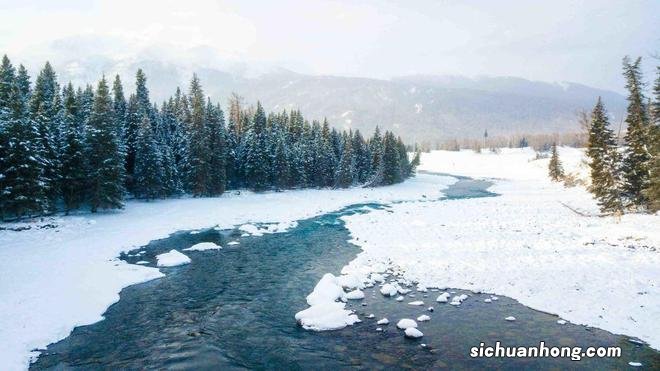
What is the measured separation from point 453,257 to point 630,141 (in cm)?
2700

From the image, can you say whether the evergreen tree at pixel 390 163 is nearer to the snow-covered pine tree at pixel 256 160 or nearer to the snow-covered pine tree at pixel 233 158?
the snow-covered pine tree at pixel 256 160

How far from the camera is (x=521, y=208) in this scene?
53156 millimetres

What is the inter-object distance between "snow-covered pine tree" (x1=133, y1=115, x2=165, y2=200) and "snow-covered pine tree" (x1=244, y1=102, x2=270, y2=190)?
835 inches

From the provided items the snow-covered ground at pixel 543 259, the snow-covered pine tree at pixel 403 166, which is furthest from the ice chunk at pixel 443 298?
the snow-covered pine tree at pixel 403 166

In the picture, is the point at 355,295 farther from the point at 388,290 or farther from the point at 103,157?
the point at 103,157

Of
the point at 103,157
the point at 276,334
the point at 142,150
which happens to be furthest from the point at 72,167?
the point at 276,334

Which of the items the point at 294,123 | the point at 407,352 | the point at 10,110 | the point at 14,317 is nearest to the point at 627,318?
the point at 407,352

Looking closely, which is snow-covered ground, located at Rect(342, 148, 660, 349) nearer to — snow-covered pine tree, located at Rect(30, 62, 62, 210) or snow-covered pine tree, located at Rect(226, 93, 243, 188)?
snow-covered pine tree, located at Rect(30, 62, 62, 210)

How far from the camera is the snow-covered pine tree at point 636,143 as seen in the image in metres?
39.3

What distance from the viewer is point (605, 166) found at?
40.6 meters

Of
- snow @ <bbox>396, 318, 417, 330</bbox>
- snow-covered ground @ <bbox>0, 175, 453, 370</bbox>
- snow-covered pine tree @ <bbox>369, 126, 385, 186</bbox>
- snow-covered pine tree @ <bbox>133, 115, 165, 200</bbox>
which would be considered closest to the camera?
snow-covered ground @ <bbox>0, 175, 453, 370</bbox>

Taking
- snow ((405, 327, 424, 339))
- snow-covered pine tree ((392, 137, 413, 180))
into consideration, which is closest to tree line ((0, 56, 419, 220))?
snow-covered pine tree ((392, 137, 413, 180))

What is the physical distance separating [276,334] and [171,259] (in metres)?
15.5

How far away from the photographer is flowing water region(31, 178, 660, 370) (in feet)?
51.2
